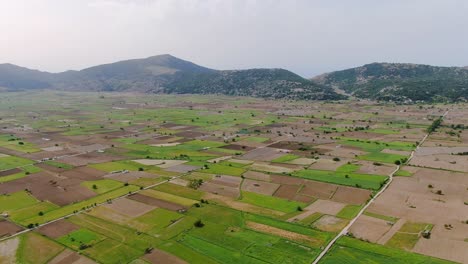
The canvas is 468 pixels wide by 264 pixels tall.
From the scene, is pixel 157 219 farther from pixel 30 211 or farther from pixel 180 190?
pixel 30 211

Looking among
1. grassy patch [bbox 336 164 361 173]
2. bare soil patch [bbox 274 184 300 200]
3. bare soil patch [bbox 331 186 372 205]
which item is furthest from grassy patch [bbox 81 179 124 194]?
grassy patch [bbox 336 164 361 173]

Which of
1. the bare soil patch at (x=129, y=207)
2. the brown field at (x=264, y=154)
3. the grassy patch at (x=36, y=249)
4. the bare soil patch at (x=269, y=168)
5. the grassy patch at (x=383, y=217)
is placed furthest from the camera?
the brown field at (x=264, y=154)

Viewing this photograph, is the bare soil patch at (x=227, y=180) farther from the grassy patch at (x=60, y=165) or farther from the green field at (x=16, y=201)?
the grassy patch at (x=60, y=165)

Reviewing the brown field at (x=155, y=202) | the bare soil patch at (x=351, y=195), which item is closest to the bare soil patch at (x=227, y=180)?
the brown field at (x=155, y=202)

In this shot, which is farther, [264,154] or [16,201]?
[264,154]

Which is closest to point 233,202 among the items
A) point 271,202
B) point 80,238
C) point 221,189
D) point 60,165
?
point 271,202

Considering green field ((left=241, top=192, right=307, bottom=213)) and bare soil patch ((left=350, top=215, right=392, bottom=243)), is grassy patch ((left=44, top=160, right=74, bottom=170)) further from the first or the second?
bare soil patch ((left=350, top=215, right=392, bottom=243))

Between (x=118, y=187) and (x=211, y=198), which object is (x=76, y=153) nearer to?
(x=118, y=187)
